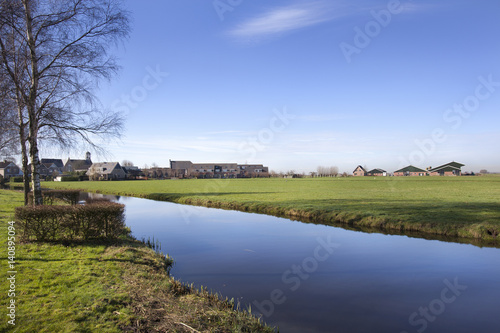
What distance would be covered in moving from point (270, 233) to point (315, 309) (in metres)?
9.43

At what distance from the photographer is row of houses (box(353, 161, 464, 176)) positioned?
134875mm

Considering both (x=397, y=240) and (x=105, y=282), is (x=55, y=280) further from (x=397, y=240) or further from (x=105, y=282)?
(x=397, y=240)

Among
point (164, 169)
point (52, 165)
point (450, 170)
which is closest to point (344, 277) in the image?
point (164, 169)

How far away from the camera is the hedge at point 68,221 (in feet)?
36.0

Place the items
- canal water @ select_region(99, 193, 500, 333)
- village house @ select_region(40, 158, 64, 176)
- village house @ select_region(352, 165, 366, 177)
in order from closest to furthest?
canal water @ select_region(99, 193, 500, 333) → village house @ select_region(40, 158, 64, 176) → village house @ select_region(352, 165, 366, 177)

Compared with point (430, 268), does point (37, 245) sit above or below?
above

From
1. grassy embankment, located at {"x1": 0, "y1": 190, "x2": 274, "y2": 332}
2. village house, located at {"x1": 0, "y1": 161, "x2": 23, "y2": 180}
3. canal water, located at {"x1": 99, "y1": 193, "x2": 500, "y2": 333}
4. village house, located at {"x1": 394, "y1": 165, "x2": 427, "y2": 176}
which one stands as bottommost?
canal water, located at {"x1": 99, "y1": 193, "x2": 500, "y2": 333}

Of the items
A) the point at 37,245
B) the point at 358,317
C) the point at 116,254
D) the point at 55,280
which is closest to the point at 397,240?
the point at 358,317

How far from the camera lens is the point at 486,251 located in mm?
13188

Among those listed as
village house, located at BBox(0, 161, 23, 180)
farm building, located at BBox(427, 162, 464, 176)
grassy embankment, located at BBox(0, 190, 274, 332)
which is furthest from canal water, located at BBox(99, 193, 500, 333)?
farm building, located at BBox(427, 162, 464, 176)

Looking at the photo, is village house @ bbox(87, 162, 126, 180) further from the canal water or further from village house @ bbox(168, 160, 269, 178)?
the canal water

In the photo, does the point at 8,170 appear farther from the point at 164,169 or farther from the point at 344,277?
the point at 344,277

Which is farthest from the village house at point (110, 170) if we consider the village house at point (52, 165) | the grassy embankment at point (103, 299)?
the grassy embankment at point (103, 299)

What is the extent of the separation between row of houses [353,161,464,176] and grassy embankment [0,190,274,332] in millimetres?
154468
